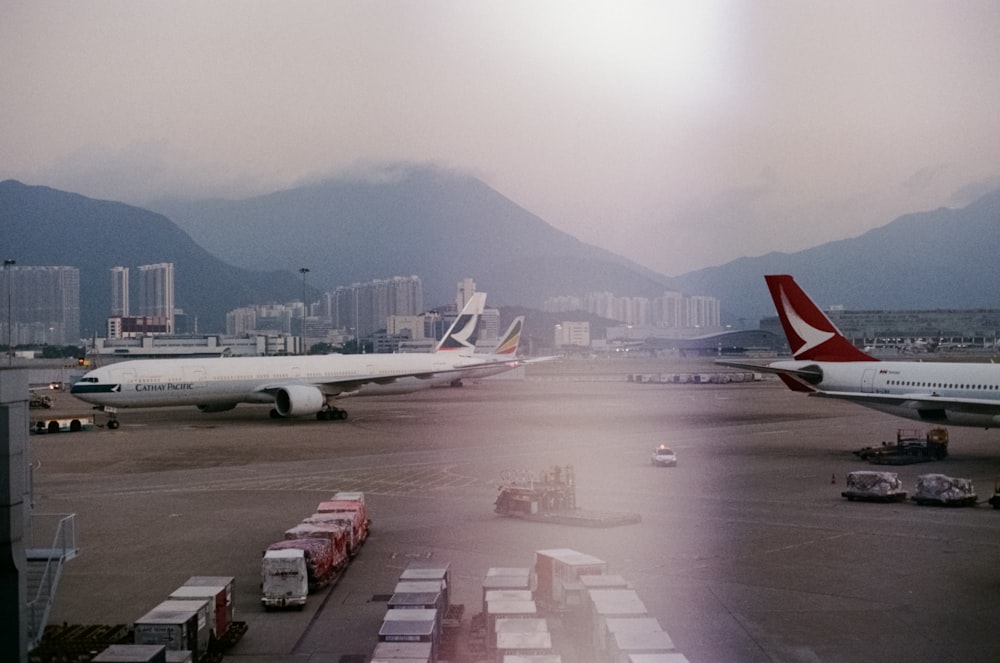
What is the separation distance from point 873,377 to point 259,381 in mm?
33287

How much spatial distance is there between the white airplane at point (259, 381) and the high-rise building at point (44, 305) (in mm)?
133635

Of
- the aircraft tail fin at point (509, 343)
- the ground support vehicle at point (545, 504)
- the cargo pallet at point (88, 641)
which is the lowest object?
the cargo pallet at point (88, 641)

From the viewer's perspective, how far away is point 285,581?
16891 mm

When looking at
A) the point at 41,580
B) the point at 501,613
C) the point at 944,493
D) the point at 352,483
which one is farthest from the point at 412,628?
the point at 944,493

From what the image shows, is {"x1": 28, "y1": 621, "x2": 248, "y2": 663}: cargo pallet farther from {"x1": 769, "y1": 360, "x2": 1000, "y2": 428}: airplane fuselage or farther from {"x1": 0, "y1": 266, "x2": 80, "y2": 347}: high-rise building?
{"x1": 0, "y1": 266, "x2": 80, "y2": 347}: high-rise building

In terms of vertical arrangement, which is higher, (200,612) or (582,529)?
(200,612)

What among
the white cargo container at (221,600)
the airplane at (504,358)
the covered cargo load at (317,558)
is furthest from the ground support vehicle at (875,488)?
the airplane at (504,358)

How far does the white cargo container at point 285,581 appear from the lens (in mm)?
16797

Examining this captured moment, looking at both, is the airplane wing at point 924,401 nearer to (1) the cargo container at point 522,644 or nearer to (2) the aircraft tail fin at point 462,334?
(1) the cargo container at point 522,644

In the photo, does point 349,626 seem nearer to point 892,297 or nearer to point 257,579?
point 257,579

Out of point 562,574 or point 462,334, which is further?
point 462,334

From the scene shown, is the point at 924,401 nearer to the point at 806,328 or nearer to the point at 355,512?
the point at 806,328

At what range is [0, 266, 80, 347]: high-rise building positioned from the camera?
177 metres

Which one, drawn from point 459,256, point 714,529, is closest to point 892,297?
point 714,529
